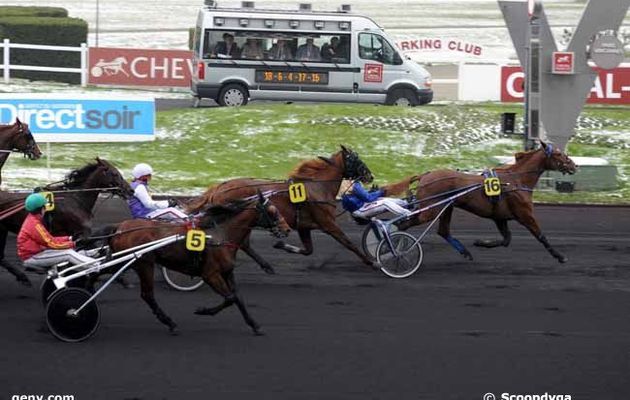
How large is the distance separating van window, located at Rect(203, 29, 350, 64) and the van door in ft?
1.19

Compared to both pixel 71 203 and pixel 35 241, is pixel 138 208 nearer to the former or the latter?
pixel 71 203

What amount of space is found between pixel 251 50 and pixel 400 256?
45.7ft

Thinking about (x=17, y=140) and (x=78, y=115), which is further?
(x=78, y=115)

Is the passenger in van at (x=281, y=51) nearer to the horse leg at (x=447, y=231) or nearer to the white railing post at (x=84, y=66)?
the white railing post at (x=84, y=66)

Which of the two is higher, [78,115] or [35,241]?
[78,115]

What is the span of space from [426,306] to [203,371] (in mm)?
3056

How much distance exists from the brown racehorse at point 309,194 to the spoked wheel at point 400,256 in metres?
0.18

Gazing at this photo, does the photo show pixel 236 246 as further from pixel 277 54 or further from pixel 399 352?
pixel 277 54

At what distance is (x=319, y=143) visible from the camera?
21656mm

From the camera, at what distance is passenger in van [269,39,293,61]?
85.6ft

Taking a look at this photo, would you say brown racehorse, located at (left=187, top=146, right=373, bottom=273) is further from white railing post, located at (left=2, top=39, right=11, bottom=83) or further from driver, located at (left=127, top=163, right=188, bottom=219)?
white railing post, located at (left=2, top=39, right=11, bottom=83)

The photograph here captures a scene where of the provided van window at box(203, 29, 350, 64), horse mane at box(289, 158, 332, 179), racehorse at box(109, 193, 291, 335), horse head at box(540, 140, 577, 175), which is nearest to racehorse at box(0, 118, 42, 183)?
horse mane at box(289, 158, 332, 179)

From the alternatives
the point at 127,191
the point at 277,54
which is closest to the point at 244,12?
the point at 277,54

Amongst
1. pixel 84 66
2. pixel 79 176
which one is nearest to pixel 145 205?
pixel 79 176
